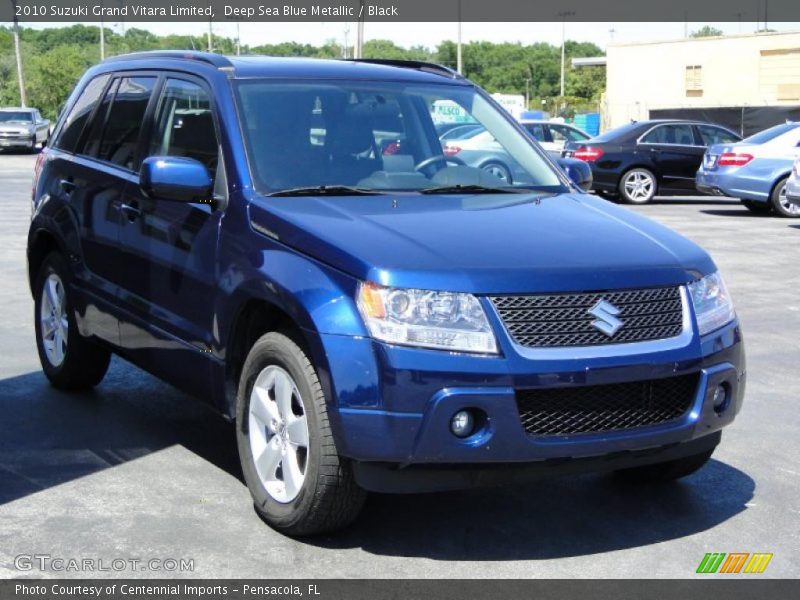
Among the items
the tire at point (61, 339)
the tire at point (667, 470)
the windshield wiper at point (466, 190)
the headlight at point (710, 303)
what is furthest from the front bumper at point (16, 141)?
the headlight at point (710, 303)

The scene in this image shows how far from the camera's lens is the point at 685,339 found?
178 inches

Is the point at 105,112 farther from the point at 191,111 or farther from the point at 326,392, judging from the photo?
→ the point at 326,392

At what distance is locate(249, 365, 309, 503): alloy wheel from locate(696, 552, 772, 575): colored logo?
1.51 metres

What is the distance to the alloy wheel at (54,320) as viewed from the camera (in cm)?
691

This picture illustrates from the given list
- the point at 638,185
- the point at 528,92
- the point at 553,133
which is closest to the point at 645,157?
the point at 638,185

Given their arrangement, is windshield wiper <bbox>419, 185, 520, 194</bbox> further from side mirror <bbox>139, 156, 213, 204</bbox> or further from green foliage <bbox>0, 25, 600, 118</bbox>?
green foliage <bbox>0, 25, 600, 118</bbox>

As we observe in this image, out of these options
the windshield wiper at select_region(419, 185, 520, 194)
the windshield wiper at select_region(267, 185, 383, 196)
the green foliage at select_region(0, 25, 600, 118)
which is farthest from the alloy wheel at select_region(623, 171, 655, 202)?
the green foliage at select_region(0, 25, 600, 118)

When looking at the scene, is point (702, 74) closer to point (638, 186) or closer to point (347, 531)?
point (638, 186)

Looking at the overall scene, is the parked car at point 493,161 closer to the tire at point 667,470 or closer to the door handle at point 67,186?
the tire at point 667,470

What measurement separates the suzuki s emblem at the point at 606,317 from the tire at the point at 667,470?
1.04 metres

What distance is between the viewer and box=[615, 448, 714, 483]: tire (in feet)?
17.2

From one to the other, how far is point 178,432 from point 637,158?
675 inches

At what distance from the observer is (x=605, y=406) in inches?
172

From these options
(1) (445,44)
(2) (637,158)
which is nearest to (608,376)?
(2) (637,158)
